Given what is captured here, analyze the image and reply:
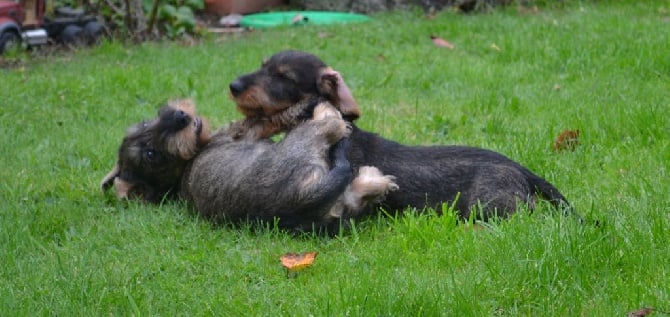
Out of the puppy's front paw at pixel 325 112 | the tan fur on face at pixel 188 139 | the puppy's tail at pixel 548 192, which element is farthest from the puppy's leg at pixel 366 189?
the tan fur on face at pixel 188 139

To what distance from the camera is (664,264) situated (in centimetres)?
435

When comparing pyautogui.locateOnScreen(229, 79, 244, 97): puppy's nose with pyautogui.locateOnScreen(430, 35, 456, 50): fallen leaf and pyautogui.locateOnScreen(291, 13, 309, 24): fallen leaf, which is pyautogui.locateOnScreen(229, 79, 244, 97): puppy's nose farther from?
pyautogui.locateOnScreen(291, 13, 309, 24): fallen leaf

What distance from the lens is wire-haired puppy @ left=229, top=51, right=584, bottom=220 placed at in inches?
217

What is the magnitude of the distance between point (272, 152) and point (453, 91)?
3850mm

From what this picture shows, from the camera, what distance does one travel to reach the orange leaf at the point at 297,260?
15.7 ft

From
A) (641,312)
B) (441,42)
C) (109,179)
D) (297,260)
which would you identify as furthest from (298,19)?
(641,312)

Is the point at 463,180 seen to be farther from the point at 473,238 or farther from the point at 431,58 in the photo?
the point at 431,58

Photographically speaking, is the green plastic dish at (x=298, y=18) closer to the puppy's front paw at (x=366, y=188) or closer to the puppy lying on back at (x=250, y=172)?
the puppy lying on back at (x=250, y=172)

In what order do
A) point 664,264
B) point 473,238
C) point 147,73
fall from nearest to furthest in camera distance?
1. point 664,264
2. point 473,238
3. point 147,73

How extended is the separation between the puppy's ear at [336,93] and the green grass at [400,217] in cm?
83

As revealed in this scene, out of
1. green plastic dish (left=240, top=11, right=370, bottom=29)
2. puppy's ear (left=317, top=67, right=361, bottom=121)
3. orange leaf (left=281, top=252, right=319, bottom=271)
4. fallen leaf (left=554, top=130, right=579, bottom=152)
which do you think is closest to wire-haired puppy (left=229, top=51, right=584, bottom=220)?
puppy's ear (left=317, top=67, right=361, bottom=121)

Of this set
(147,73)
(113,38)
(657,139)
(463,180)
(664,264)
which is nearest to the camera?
(664,264)

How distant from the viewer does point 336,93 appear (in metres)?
6.06

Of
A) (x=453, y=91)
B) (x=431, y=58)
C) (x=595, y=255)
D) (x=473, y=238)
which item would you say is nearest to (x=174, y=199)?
(x=473, y=238)
